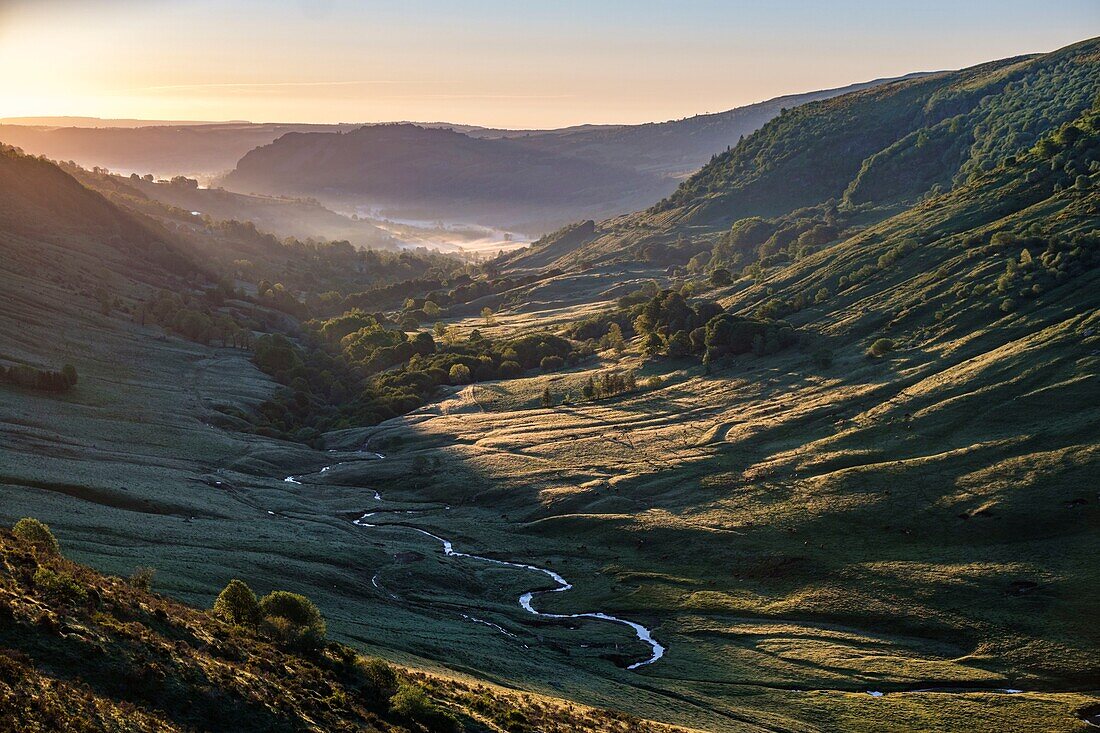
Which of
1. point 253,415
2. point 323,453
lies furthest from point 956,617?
point 253,415

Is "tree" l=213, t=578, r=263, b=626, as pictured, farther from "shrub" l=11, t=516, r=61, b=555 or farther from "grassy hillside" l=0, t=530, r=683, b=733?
"shrub" l=11, t=516, r=61, b=555

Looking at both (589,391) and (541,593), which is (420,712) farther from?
(589,391)

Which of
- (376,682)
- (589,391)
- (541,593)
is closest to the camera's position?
(376,682)

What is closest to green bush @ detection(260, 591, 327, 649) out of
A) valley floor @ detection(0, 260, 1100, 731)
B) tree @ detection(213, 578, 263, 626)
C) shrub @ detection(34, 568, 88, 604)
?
tree @ detection(213, 578, 263, 626)

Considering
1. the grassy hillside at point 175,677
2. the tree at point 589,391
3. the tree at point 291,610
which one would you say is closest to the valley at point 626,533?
the grassy hillside at point 175,677

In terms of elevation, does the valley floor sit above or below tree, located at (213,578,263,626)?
below

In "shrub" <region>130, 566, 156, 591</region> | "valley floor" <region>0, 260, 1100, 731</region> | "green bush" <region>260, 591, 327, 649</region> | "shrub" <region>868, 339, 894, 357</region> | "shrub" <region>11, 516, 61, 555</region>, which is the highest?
"shrub" <region>868, 339, 894, 357</region>

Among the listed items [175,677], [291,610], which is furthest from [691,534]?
[175,677]
